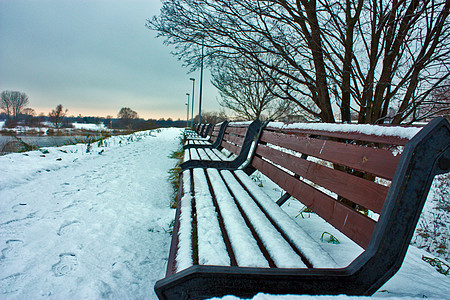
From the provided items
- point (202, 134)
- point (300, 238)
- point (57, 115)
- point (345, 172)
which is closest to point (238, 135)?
point (345, 172)

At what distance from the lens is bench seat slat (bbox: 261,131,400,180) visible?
1.04m

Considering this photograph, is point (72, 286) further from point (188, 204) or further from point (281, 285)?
point (281, 285)

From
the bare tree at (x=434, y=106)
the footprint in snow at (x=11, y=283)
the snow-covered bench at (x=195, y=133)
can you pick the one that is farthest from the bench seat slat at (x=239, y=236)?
the snow-covered bench at (x=195, y=133)

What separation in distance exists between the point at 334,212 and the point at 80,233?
6.35ft

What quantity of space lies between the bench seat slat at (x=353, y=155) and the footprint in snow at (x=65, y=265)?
1.77 m

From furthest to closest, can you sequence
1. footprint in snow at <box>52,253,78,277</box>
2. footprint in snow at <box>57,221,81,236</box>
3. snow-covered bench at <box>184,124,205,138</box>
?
snow-covered bench at <box>184,124,205,138</box>
footprint in snow at <box>57,221,81,236</box>
footprint in snow at <box>52,253,78,277</box>

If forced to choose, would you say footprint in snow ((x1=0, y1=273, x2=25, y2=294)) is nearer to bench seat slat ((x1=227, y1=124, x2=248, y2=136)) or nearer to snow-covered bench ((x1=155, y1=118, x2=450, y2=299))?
snow-covered bench ((x1=155, y1=118, x2=450, y2=299))

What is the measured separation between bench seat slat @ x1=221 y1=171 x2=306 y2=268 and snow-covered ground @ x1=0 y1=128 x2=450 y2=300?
0.49 ft

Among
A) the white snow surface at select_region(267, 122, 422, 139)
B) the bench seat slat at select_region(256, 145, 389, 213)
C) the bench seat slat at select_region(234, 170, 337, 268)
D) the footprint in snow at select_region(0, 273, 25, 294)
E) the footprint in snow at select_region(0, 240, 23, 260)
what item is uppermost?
the white snow surface at select_region(267, 122, 422, 139)

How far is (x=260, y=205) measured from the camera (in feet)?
5.57

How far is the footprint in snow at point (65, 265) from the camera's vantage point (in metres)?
1.47

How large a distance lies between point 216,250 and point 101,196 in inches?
88.4

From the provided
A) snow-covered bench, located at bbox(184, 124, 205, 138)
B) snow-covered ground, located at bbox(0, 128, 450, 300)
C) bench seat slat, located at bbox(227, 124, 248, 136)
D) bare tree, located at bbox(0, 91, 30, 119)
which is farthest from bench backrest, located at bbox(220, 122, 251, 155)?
bare tree, located at bbox(0, 91, 30, 119)

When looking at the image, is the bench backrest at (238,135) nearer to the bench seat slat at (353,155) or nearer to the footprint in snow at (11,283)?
the bench seat slat at (353,155)
